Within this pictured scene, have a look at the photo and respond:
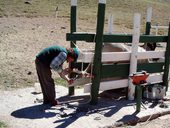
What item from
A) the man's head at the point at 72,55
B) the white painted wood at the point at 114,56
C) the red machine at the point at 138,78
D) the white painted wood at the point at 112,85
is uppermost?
the man's head at the point at 72,55

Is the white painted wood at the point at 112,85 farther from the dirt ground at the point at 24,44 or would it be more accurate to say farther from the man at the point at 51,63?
the dirt ground at the point at 24,44

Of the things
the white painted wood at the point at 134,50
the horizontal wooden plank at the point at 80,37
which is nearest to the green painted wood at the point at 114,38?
the horizontal wooden plank at the point at 80,37

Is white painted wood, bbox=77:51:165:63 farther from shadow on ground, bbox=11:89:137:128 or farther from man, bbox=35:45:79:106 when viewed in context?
shadow on ground, bbox=11:89:137:128

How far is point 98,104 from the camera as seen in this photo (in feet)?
28.4

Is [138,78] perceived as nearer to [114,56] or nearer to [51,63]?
[114,56]

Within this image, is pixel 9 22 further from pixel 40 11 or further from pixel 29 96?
pixel 29 96

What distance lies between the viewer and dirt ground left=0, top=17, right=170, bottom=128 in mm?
Answer: 10164

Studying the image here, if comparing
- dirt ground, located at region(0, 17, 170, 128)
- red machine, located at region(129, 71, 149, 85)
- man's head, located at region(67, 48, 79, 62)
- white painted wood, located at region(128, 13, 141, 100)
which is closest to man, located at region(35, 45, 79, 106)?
man's head, located at region(67, 48, 79, 62)

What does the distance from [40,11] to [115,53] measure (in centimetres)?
2052

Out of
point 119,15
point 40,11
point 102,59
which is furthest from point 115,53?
point 119,15

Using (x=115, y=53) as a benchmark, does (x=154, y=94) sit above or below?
below

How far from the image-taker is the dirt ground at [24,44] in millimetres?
10164

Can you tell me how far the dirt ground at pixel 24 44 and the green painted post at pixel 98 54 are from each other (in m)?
1.20

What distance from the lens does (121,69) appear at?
893 cm
